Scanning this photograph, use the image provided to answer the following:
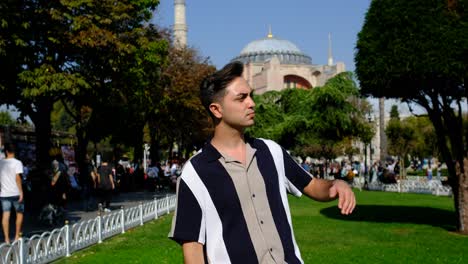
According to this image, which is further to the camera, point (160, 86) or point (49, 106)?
point (160, 86)

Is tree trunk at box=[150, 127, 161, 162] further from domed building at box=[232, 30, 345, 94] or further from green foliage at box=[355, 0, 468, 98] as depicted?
domed building at box=[232, 30, 345, 94]

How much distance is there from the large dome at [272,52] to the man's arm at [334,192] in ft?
361

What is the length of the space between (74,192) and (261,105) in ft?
99.0

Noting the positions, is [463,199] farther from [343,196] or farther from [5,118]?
[5,118]

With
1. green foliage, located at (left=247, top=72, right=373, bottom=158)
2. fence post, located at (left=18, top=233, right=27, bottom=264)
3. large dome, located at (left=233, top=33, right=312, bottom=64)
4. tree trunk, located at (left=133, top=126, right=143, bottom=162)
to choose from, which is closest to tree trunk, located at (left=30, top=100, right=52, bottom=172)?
fence post, located at (left=18, top=233, right=27, bottom=264)

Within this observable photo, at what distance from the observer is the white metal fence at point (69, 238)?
337 inches

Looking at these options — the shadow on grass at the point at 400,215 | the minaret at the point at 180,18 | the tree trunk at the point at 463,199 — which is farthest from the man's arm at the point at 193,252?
the minaret at the point at 180,18

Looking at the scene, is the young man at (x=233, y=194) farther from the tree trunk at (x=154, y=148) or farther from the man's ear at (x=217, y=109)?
the tree trunk at (x=154, y=148)

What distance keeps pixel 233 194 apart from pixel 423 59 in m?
11.0

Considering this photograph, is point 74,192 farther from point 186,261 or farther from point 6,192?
point 186,261

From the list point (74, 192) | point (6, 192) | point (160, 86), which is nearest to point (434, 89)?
point (6, 192)

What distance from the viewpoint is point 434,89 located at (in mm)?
14211

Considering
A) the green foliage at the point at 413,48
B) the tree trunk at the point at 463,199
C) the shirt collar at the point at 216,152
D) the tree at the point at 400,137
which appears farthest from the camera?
the tree at the point at 400,137

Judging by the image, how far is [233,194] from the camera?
2.84 metres
